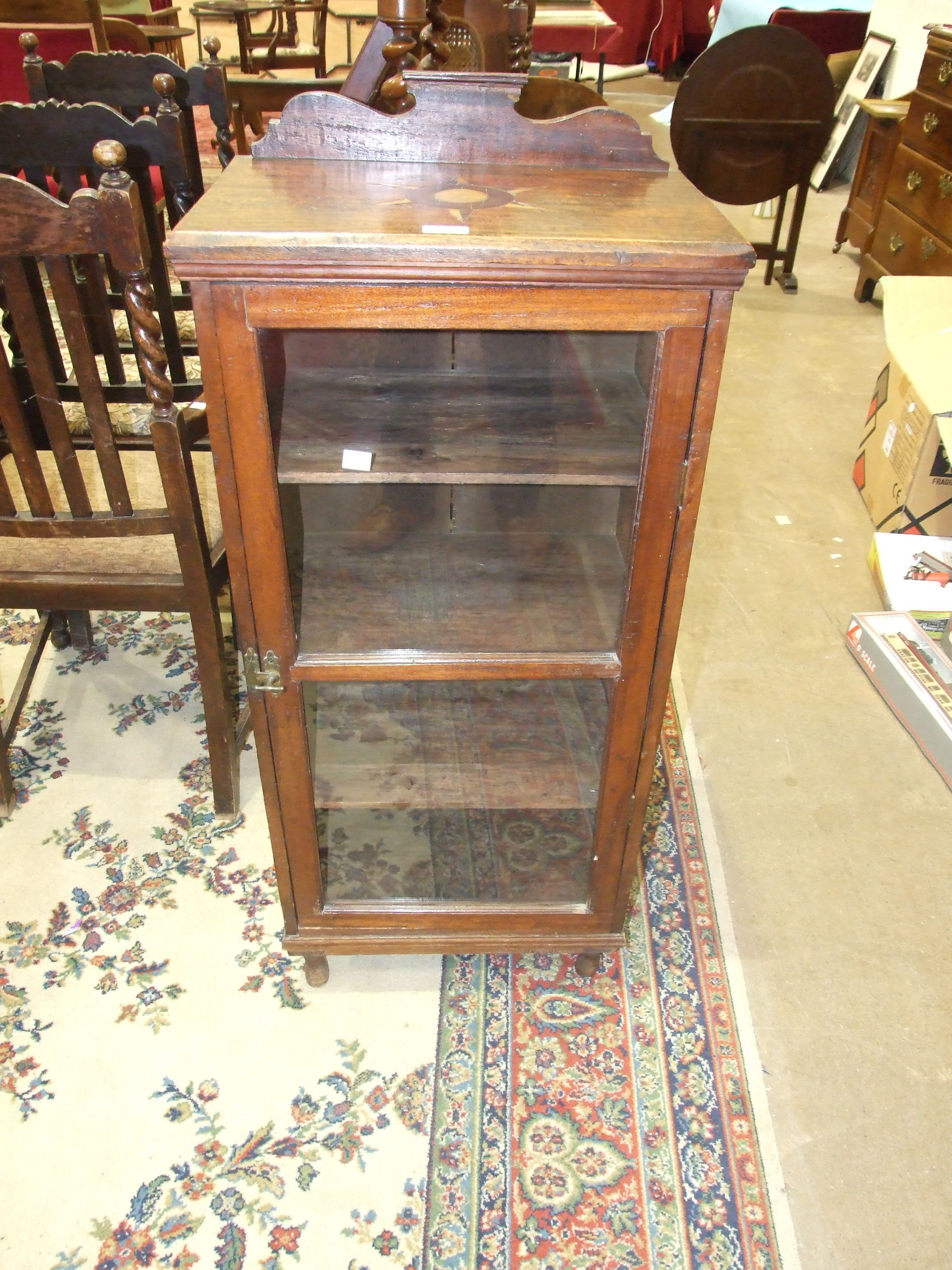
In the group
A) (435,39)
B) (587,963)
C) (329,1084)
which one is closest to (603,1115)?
(587,963)

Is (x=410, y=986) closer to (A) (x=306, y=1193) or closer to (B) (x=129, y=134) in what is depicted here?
(A) (x=306, y=1193)

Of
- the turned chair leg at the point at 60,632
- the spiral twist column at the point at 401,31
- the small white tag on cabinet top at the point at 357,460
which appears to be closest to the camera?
the small white tag on cabinet top at the point at 357,460

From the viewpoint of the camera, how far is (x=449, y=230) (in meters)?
0.79

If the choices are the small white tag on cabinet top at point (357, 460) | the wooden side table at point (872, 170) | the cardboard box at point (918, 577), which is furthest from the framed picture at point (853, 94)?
the small white tag on cabinet top at point (357, 460)

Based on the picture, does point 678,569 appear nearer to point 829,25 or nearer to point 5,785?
point 5,785

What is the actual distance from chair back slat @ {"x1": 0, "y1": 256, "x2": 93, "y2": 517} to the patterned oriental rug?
0.67 meters

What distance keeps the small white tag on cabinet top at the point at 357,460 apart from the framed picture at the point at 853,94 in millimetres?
4383

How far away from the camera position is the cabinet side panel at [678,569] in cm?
84

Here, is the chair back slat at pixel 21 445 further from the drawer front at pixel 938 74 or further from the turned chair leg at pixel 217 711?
the drawer front at pixel 938 74

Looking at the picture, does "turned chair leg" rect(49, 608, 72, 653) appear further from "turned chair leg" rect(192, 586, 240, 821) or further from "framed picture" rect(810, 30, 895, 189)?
"framed picture" rect(810, 30, 895, 189)

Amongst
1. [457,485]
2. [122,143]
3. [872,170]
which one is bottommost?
[872,170]

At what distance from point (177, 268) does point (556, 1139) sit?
1164 millimetres

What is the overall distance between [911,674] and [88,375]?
1.67 m

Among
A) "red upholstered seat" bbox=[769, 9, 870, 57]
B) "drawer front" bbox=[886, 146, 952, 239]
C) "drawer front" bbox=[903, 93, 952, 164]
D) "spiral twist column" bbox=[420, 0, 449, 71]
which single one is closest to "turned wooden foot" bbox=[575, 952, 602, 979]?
"spiral twist column" bbox=[420, 0, 449, 71]
